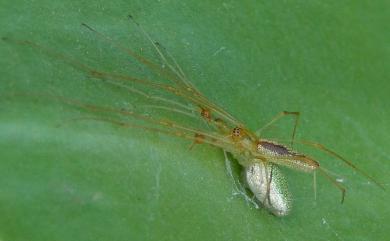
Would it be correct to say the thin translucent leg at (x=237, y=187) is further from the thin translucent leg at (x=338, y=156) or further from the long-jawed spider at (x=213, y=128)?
the thin translucent leg at (x=338, y=156)

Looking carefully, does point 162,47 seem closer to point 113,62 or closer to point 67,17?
point 113,62

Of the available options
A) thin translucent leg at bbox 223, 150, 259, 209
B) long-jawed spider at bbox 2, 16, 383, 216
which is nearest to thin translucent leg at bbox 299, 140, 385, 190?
long-jawed spider at bbox 2, 16, 383, 216

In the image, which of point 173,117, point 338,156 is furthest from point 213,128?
point 338,156

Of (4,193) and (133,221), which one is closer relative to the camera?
(4,193)

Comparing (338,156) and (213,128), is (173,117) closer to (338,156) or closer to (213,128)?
(213,128)

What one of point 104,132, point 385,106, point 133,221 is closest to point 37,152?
point 104,132

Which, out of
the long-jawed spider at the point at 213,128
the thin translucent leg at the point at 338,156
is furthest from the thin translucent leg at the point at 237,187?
the thin translucent leg at the point at 338,156

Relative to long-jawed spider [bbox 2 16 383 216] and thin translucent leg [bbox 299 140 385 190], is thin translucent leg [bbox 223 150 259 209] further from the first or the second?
thin translucent leg [bbox 299 140 385 190]
